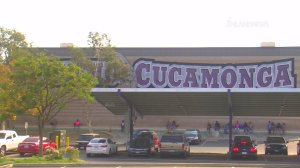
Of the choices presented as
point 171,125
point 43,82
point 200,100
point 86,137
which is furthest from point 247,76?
point 43,82

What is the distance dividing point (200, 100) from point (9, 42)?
961 inches

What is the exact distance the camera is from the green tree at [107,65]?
5350 centimetres

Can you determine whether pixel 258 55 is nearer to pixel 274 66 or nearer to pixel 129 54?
pixel 129 54

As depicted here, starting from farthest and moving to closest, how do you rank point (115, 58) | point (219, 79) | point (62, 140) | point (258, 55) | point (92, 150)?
point (258, 55), point (115, 58), point (219, 79), point (62, 140), point (92, 150)

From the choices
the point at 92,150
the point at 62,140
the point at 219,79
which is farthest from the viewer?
the point at 219,79

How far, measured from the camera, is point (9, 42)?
5328 centimetres

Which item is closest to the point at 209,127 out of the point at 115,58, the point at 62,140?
the point at 115,58

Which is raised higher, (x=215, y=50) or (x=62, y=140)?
(x=215, y=50)

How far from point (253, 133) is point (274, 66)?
17.4 meters

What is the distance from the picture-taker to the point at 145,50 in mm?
68375

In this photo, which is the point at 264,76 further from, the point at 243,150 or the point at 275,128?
the point at 275,128

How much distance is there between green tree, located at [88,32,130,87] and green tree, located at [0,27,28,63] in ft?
22.3

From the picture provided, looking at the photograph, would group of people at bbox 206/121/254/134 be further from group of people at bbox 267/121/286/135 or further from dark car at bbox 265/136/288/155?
dark car at bbox 265/136/288/155

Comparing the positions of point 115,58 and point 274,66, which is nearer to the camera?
point 274,66
